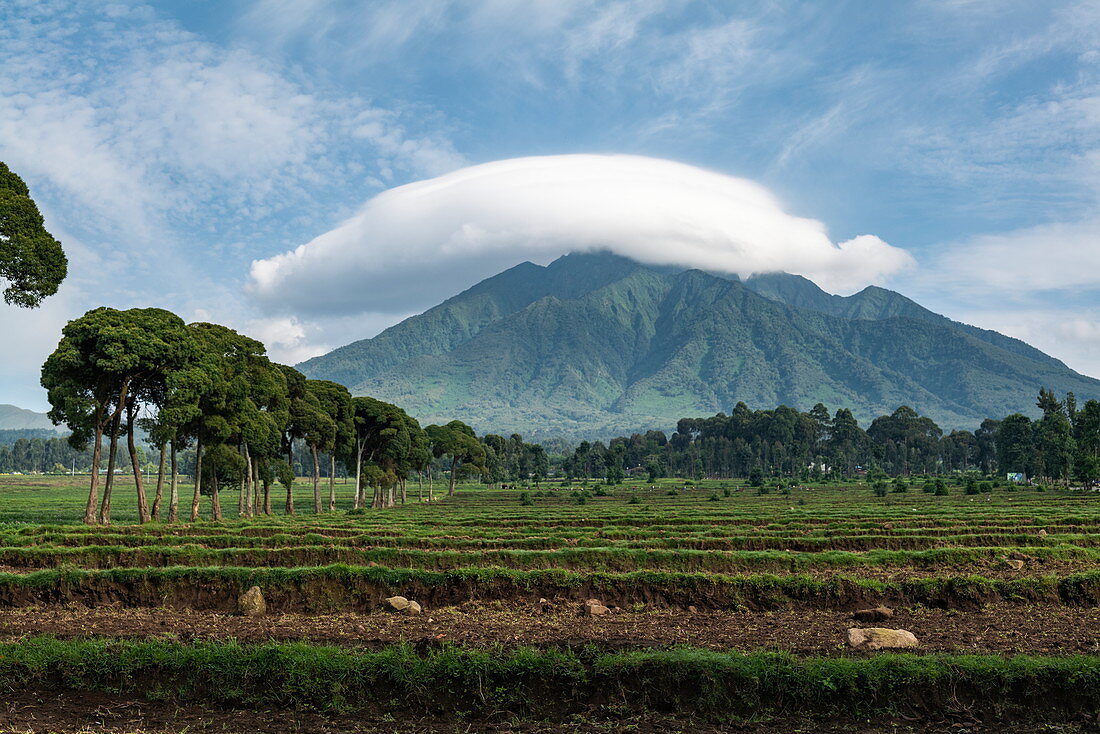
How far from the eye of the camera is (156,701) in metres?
11.1

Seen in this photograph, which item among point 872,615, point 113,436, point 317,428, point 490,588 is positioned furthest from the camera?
point 317,428

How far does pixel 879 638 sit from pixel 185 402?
113ft

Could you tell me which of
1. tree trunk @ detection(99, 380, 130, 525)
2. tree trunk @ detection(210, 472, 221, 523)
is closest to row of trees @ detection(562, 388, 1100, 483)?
tree trunk @ detection(210, 472, 221, 523)

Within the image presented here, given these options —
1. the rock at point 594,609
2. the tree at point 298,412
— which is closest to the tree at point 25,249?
the rock at point 594,609

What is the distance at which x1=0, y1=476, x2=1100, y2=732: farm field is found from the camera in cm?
1061

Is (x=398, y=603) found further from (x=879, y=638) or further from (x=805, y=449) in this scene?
(x=805, y=449)

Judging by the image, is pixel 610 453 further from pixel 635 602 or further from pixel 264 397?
pixel 635 602

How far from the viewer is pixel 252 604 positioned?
1723cm

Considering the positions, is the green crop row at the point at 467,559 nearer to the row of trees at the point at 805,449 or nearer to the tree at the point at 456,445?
the tree at the point at 456,445

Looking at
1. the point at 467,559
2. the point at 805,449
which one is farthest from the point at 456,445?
the point at 805,449

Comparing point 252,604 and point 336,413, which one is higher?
point 336,413

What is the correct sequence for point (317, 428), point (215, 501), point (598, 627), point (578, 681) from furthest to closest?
point (317, 428) → point (215, 501) → point (598, 627) → point (578, 681)

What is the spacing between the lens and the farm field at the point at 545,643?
→ 418 inches

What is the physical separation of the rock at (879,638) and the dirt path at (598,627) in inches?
13.0
